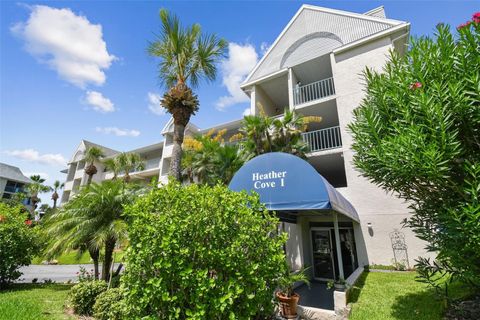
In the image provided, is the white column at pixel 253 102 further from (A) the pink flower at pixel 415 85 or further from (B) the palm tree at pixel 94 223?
(A) the pink flower at pixel 415 85

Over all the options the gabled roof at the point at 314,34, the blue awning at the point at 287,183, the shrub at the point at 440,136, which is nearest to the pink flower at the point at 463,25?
the shrub at the point at 440,136

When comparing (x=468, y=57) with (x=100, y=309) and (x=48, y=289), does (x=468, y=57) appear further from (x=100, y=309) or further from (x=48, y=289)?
(x=48, y=289)

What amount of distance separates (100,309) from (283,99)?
20.8m

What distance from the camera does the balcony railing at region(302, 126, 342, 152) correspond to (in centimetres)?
1619

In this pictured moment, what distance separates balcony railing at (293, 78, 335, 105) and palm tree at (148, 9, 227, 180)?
7.47m

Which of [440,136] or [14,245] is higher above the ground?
[440,136]

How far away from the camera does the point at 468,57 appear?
4.66 meters

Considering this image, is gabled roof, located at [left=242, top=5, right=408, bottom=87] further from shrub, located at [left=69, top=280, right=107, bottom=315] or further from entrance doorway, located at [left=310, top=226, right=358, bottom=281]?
shrub, located at [left=69, top=280, right=107, bottom=315]

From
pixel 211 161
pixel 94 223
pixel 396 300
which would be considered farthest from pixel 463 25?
pixel 211 161

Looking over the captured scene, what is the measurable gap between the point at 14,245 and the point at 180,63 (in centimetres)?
1192

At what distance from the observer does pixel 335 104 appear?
16750 mm

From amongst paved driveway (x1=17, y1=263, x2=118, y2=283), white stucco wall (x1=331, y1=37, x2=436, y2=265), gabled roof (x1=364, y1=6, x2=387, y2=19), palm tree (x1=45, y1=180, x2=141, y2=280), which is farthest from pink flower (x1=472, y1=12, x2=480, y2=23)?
paved driveway (x1=17, y1=263, x2=118, y2=283)

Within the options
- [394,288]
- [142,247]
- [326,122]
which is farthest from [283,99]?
[142,247]

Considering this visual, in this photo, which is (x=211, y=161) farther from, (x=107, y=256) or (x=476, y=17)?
(x=476, y=17)
